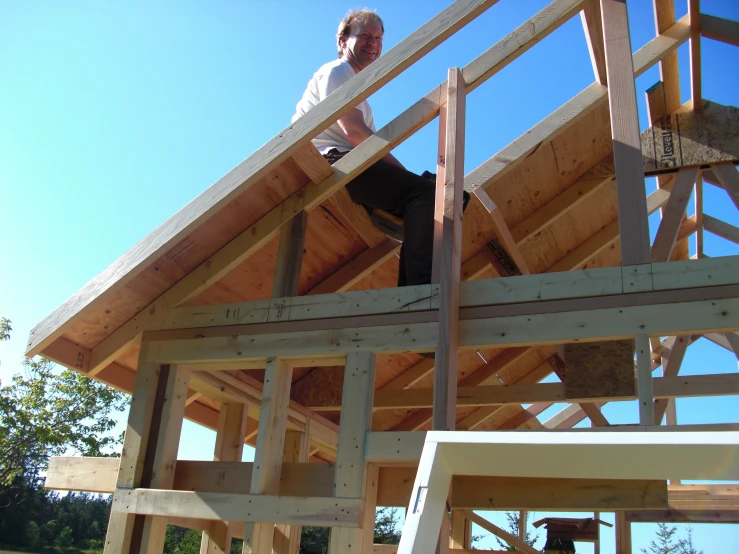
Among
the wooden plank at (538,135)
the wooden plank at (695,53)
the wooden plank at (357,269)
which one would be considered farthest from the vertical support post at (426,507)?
the wooden plank at (695,53)

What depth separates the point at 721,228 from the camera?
7.65m

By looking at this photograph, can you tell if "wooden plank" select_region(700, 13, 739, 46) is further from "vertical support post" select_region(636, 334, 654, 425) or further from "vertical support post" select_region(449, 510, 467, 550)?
"vertical support post" select_region(449, 510, 467, 550)

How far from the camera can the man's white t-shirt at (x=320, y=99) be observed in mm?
3816

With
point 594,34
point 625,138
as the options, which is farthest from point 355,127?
point 594,34

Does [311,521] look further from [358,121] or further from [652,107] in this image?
[652,107]

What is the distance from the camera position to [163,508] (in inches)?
136

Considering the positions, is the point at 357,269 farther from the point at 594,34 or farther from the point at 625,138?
the point at 594,34

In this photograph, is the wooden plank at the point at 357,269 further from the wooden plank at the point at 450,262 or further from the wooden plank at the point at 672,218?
the wooden plank at the point at 672,218

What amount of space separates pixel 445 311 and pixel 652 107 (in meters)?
3.86

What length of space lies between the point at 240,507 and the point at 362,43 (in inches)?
103

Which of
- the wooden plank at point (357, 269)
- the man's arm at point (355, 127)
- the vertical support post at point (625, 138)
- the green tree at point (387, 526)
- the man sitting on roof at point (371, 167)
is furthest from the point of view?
the green tree at point (387, 526)

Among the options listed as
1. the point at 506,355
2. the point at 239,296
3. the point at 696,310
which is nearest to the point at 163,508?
the point at 239,296

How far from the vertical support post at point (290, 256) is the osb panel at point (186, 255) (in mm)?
155

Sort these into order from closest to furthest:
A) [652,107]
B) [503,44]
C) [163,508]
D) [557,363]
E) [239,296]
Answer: [163,508] < [503,44] < [239,296] < [652,107] < [557,363]
